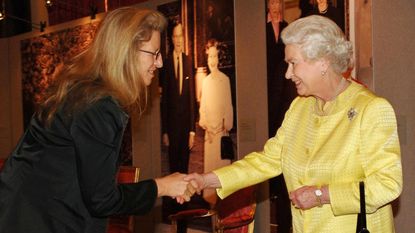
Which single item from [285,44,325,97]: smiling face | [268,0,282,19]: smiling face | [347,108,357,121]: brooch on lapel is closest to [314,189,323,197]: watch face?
[347,108,357,121]: brooch on lapel

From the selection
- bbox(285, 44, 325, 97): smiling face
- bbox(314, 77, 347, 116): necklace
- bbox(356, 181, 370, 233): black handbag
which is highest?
bbox(285, 44, 325, 97): smiling face

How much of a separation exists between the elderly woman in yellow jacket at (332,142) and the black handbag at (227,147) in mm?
3186

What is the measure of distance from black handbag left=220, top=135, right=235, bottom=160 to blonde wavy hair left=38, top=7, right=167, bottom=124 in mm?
3712

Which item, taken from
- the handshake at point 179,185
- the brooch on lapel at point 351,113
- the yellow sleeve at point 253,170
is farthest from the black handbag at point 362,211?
the handshake at point 179,185

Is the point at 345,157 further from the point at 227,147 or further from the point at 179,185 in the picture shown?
the point at 227,147

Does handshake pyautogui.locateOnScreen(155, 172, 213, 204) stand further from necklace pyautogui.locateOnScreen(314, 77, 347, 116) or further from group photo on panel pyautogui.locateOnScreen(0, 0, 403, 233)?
necklace pyautogui.locateOnScreen(314, 77, 347, 116)

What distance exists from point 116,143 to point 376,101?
1.15 metres

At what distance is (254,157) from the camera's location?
3.11m

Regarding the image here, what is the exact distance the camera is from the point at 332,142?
256cm

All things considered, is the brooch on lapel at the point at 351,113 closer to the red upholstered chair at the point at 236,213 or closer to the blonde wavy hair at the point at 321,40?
the blonde wavy hair at the point at 321,40

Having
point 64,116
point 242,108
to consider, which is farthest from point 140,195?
point 242,108

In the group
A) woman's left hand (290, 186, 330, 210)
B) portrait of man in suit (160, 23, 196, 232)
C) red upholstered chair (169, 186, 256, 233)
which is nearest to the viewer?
woman's left hand (290, 186, 330, 210)

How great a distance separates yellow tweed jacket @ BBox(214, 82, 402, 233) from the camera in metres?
2.33

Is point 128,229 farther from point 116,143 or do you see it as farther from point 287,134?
point 116,143
